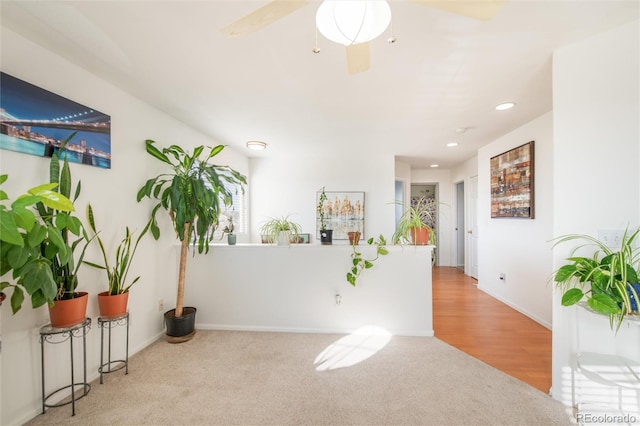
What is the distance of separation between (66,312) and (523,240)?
14.9 ft

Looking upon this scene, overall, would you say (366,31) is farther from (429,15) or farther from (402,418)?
(402,418)

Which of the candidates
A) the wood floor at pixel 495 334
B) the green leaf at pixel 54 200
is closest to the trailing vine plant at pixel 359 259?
the wood floor at pixel 495 334

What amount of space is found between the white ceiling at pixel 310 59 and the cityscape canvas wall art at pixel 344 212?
69.7 inches

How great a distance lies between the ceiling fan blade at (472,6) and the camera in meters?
0.99

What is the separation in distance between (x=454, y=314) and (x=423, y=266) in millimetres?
1139

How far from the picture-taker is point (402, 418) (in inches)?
65.1

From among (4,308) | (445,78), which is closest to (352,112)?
(445,78)

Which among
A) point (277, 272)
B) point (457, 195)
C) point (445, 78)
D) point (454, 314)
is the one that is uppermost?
point (445, 78)

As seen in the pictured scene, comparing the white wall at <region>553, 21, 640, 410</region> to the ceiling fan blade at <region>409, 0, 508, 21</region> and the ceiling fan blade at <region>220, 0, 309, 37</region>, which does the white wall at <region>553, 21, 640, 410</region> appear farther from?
the ceiling fan blade at <region>220, 0, 309, 37</region>

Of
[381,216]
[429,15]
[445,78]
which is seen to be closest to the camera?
[429,15]

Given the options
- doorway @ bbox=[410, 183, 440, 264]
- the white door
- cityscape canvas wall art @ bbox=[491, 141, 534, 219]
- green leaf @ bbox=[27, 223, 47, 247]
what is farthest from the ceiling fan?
doorway @ bbox=[410, 183, 440, 264]

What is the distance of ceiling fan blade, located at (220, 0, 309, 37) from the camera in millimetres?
1007

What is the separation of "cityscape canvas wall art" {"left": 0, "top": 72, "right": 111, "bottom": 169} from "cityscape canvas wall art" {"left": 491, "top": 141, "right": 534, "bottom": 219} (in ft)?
14.4

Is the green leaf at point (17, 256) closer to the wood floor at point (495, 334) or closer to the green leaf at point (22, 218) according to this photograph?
the green leaf at point (22, 218)
